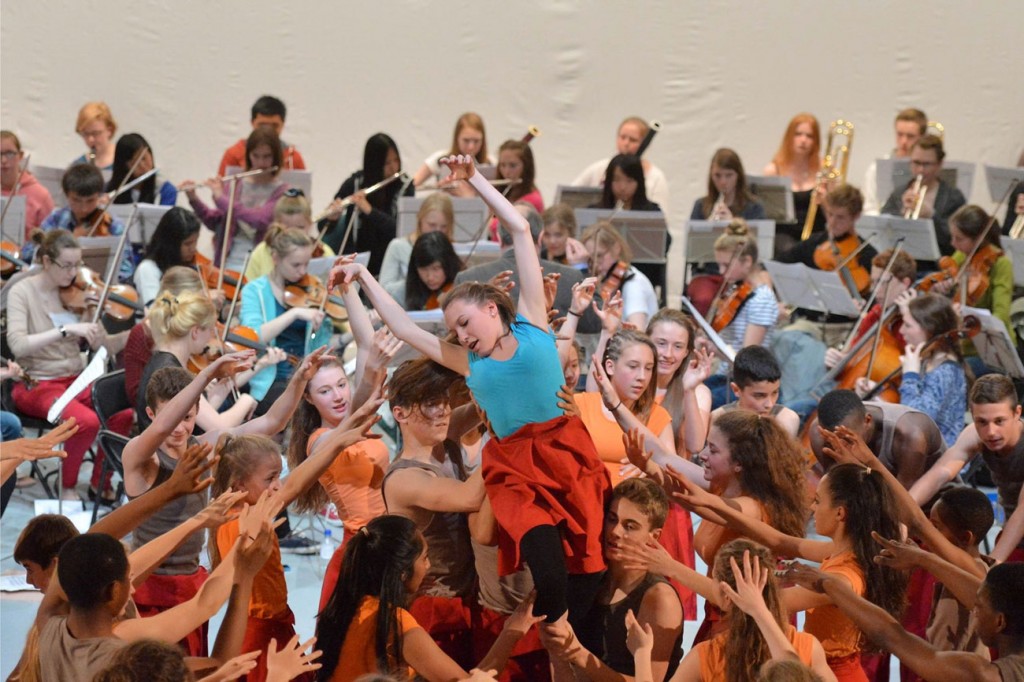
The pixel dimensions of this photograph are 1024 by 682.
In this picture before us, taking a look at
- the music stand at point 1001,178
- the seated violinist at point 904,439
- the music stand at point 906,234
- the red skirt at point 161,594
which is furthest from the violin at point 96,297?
the music stand at point 1001,178

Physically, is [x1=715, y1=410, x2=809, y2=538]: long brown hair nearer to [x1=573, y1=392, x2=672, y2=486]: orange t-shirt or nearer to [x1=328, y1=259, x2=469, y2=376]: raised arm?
[x1=573, y1=392, x2=672, y2=486]: orange t-shirt

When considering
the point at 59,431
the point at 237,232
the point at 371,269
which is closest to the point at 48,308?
the point at 237,232

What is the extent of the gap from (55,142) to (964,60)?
6366 mm

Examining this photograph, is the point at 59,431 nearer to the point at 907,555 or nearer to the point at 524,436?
the point at 524,436

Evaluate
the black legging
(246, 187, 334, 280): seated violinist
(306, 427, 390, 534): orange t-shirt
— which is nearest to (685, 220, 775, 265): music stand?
(246, 187, 334, 280): seated violinist

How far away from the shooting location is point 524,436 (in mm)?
3184

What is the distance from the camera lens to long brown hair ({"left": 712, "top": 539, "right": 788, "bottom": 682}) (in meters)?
2.72

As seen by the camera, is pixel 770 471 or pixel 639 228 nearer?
pixel 770 471

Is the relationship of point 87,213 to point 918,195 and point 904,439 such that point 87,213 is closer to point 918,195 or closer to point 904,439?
point 904,439

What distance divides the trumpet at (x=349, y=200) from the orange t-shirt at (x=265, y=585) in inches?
163

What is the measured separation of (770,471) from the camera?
3.38 metres

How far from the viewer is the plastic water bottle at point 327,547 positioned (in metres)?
5.25

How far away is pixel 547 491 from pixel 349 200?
4530 millimetres

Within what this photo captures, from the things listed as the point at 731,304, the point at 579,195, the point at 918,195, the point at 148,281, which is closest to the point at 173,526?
the point at 148,281
